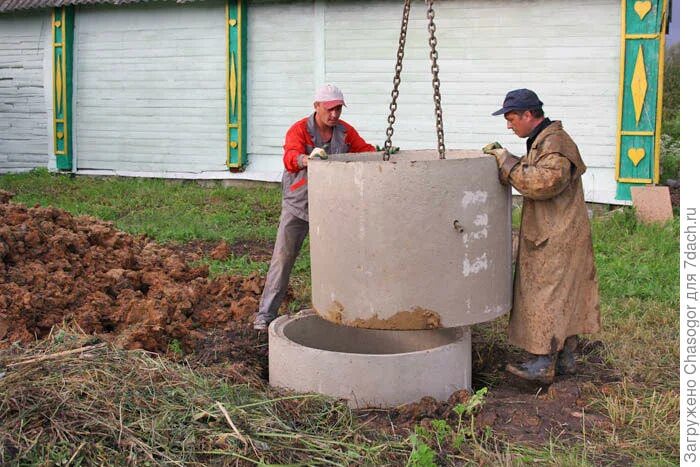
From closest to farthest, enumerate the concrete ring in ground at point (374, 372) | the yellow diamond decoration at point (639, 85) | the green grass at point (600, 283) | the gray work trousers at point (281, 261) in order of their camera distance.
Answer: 1. the green grass at point (600, 283)
2. the concrete ring in ground at point (374, 372)
3. the gray work trousers at point (281, 261)
4. the yellow diamond decoration at point (639, 85)

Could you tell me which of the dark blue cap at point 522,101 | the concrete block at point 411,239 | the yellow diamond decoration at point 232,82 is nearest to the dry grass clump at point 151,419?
the concrete block at point 411,239

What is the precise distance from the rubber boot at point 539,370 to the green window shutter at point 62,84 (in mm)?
12032

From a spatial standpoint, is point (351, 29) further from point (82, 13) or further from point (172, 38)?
point (82, 13)

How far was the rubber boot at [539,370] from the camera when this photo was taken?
5621 millimetres

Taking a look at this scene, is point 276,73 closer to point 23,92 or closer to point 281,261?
point 23,92

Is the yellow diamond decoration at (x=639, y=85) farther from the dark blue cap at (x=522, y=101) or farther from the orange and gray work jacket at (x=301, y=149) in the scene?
the dark blue cap at (x=522, y=101)

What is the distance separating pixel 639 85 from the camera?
11.0 metres

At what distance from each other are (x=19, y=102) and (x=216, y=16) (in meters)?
4.78

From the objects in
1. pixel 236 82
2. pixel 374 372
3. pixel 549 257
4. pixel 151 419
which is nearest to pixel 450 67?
pixel 236 82

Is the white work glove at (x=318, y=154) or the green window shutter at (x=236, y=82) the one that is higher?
the green window shutter at (x=236, y=82)

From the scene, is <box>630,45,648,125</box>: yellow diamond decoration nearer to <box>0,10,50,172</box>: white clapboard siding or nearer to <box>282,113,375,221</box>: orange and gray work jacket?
<box>282,113,375,221</box>: orange and gray work jacket

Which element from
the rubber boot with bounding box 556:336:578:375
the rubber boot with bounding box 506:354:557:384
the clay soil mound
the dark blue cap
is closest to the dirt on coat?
the clay soil mound

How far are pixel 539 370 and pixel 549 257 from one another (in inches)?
29.3

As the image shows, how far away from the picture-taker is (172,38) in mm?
14609
